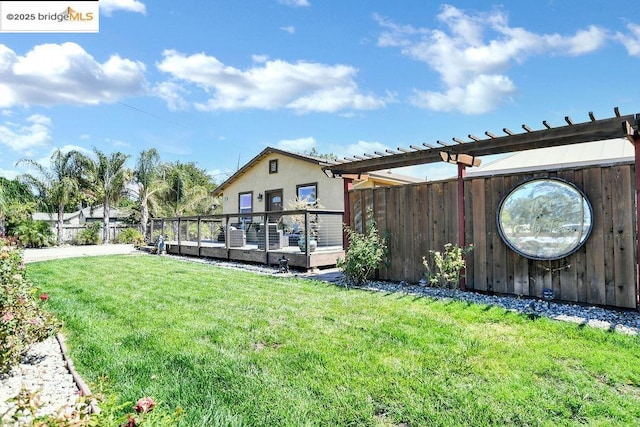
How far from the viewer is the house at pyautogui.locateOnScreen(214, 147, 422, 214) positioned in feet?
41.2

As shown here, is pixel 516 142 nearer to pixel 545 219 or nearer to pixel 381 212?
pixel 545 219

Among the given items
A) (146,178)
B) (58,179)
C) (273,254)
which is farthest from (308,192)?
(58,179)

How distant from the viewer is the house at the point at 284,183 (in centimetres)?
1255

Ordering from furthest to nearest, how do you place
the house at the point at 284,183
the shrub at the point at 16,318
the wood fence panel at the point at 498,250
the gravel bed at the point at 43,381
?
the house at the point at 284,183 < the wood fence panel at the point at 498,250 < the shrub at the point at 16,318 < the gravel bed at the point at 43,381

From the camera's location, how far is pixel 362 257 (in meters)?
6.54

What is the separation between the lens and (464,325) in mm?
3902

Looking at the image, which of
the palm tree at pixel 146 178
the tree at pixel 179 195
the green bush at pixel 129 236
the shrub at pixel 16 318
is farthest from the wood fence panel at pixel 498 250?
the palm tree at pixel 146 178

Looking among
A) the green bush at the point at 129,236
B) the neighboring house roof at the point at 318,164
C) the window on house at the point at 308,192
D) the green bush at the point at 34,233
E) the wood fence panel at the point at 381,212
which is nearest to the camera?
the wood fence panel at the point at 381,212

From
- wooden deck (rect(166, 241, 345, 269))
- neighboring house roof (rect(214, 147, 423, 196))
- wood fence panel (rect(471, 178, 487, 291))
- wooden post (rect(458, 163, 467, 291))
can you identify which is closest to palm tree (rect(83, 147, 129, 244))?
neighboring house roof (rect(214, 147, 423, 196))

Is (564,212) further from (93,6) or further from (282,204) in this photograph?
(282,204)

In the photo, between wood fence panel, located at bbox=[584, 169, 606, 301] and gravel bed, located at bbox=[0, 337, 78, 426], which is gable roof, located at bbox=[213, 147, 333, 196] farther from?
gravel bed, located at bbox=[0, 337, 78, 426]

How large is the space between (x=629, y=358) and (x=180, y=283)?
20.7ft

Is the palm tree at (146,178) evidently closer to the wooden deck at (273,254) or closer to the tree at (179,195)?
the tree at (179,195)

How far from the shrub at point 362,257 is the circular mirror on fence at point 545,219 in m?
2.13
